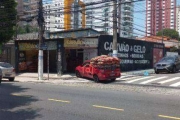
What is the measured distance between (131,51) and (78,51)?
6.28 metres

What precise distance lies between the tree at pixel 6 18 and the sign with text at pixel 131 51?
373 inches

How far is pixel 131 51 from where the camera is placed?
33.5m

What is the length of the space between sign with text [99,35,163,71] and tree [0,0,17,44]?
948 cm

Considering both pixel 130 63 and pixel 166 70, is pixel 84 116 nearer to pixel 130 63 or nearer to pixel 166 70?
pixel 166 70

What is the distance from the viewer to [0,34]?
96.2 feet

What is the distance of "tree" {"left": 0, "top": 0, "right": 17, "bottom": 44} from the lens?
29220 mm

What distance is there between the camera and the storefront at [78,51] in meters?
→ 27.7

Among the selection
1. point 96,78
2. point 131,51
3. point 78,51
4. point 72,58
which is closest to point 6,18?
point 72,58

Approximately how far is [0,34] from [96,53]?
32.4 feet

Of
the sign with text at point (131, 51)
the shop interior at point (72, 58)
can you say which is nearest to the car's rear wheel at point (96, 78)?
the sign with text at point (131, 51)

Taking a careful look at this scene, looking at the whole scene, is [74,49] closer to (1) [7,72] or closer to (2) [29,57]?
(2) [29,57]

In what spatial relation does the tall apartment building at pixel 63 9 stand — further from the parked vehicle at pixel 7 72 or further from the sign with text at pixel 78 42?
the parked vehicle at pixel 7 72

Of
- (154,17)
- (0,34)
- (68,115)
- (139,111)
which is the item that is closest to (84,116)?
(68,115)

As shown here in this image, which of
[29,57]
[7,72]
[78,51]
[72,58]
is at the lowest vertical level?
[7,72]
